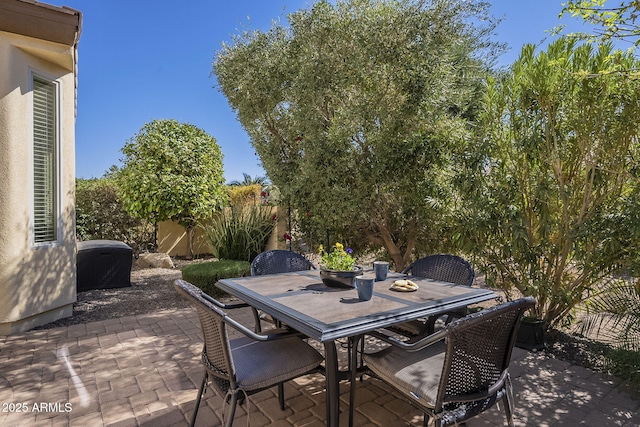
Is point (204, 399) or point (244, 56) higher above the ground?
point (244, 56)

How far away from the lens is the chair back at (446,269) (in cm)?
301

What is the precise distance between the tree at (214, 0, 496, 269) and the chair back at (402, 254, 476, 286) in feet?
3.70

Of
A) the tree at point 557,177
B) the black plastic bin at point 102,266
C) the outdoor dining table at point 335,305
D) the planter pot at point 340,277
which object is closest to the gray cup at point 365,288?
the outdoor dining table at point 335,305

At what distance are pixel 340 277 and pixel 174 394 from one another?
5.00 feet

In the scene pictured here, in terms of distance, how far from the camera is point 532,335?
3592 millimetres

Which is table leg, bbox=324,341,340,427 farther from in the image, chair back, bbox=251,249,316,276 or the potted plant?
chair back, bbox=251,249,316,276

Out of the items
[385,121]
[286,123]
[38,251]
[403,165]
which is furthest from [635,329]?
[38,251]

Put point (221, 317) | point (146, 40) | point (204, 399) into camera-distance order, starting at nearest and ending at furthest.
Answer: point (221, 317)
point (204, 399)
point (146, 40)

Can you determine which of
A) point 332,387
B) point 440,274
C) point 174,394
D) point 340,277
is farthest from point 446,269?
point 174,394

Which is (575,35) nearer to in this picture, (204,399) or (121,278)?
(204,399)

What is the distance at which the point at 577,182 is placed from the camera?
3561 millimetres

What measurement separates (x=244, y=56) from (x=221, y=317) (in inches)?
225

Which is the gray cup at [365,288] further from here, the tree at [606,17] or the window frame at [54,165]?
the window frame at [54,165]

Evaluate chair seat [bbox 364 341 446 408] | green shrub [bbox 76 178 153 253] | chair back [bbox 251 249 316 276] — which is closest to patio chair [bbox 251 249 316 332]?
chair back [bbox 251 249 316 276]
